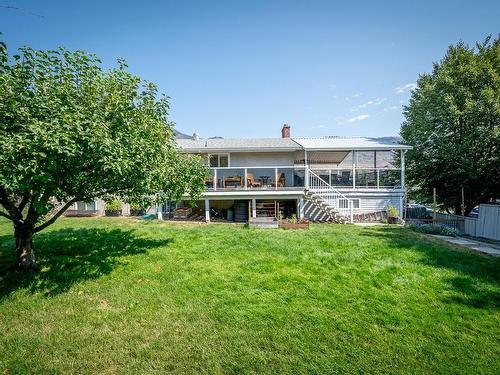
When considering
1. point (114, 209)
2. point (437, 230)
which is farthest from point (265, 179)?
point (114, 209)

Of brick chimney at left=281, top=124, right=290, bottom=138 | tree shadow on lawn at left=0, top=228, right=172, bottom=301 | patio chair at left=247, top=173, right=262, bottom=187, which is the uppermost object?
brick chimney at left=281, top=124, right=290, bottom=138

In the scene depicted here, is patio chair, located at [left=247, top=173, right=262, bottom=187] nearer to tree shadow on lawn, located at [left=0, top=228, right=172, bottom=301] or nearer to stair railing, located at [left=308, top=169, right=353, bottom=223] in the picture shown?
stair railing, located at [left=308, top=169, right=353, bottom=223]

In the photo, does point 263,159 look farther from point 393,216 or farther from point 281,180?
point 393,216

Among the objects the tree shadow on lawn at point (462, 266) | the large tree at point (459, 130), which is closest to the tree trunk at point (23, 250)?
the tree shadow on lawn at point (462, 266)

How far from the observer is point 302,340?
481cm

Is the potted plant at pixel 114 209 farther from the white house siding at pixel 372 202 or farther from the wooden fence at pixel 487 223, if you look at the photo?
the wooden fence at pixel 487 223

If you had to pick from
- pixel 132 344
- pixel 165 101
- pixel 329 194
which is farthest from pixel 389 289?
pixel 329 194

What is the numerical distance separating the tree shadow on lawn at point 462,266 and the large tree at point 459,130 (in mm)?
10761

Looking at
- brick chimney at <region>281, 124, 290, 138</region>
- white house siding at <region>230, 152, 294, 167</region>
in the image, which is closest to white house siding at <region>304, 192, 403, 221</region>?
white house siding at <region>230, 152, 294, 167</region>

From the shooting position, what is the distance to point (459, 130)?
757 inches

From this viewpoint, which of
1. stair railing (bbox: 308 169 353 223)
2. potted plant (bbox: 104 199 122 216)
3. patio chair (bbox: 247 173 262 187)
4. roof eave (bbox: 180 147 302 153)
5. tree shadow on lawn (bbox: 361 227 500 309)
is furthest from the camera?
roof eave (bbox: 180 147 302 153)

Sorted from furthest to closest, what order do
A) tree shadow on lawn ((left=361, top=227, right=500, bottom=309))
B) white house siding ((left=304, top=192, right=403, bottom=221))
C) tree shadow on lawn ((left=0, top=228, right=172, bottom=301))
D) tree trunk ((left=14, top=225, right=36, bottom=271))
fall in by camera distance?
white house siding ((left=304, top=192, right=403, bottom=221))
tree trunk ((left=14, top=225, right=36, bottom=271))
tree shadow on lawn ((left=0, top=228, right=172, bottom=301))
tree shadow on lawn ((left=361, top=227, right=500, bottom=309))

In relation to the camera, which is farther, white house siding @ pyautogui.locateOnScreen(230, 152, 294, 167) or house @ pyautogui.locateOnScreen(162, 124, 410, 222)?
white house siding @ pyautogui.locateOnScreen(230, 152, 294, 167)

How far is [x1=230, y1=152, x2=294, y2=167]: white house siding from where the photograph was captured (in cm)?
1927
